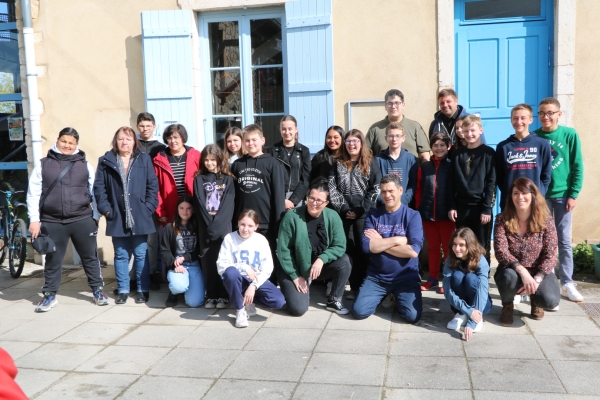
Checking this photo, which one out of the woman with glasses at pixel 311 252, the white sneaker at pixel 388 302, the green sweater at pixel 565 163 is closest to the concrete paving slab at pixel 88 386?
the woman with glasses at pixel 311 252

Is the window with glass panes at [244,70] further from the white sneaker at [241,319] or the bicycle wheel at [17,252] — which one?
the white sneaker at [241,319]

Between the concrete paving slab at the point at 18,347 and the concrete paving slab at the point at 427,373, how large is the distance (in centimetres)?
248

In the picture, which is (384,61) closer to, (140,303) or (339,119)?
(339,119)

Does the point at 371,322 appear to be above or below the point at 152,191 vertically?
below

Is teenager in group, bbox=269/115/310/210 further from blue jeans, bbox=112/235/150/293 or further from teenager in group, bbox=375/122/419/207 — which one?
blue jeans, bbox=112/235/150/293

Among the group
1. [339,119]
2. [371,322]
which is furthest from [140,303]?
[339,119]

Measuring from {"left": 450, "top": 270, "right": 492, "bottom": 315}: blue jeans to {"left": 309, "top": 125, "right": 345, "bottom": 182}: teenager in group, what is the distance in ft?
4.67

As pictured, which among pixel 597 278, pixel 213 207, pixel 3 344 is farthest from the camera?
pixel 597 278

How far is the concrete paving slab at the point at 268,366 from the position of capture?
11.5ft

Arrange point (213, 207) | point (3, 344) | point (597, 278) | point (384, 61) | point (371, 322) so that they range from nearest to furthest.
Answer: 1. point (3, 344)
2. point (371, 322)
3. point (213, 207)
4. point (597, 278)
5. point (384, 61)

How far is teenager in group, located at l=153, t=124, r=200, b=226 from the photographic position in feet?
17.5

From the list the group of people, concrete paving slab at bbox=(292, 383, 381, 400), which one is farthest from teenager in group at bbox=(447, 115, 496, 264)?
concrete paving slab at bbox=(292, 383, 381, 400)

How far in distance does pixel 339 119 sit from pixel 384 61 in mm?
749

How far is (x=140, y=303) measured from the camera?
5254 millimetres
